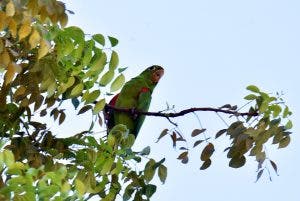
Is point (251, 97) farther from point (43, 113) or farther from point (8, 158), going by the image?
point (8, 158)

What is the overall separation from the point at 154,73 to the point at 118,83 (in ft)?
4.53

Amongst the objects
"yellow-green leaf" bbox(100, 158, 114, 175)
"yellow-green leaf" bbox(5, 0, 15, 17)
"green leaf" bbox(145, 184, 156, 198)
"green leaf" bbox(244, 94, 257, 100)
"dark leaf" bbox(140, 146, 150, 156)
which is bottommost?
"yellow-green leaf" bbox(100, 158, 114, 175)

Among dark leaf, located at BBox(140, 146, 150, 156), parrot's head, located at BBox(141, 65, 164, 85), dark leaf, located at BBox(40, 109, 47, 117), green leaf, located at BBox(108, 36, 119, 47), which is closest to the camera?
green leaf, located at BBox(108, 36, 119, 47)

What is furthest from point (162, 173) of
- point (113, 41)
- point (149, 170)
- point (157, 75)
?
point (157, 75)

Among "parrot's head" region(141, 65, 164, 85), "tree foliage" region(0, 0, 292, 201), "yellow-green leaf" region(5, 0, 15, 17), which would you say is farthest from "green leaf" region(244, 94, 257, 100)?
"parrot's head" region(141, 65, 164, 85)

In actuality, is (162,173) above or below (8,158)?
above

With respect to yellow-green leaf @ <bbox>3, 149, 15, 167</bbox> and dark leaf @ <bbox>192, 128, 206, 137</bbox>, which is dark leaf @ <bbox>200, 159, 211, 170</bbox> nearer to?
dark leaf @ <bbox>192, 128, 206, 137</bbox>

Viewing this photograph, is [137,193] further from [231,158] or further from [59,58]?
[59,58]

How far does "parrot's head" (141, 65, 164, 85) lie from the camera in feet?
10.0

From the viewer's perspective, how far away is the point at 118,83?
1.71 m

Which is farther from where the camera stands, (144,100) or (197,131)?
(144,100)

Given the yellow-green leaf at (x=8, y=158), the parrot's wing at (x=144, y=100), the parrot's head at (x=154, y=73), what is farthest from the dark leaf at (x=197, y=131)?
the parrot's head at (x=154, y=73)

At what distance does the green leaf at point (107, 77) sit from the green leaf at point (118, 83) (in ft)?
0.05

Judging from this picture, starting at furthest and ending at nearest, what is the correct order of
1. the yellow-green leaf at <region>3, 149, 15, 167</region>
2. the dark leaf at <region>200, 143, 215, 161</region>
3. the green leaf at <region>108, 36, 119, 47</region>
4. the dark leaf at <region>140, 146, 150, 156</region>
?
the dark leaf at <region>200, 143, 215, 161</region> < the dark leaf at <region>140, 146, 150, 156</region> < the green leaf at <region>108, 36, 119, 47</region> < the yellow-green leaf at <region>3, 149, 15, 167</region>
